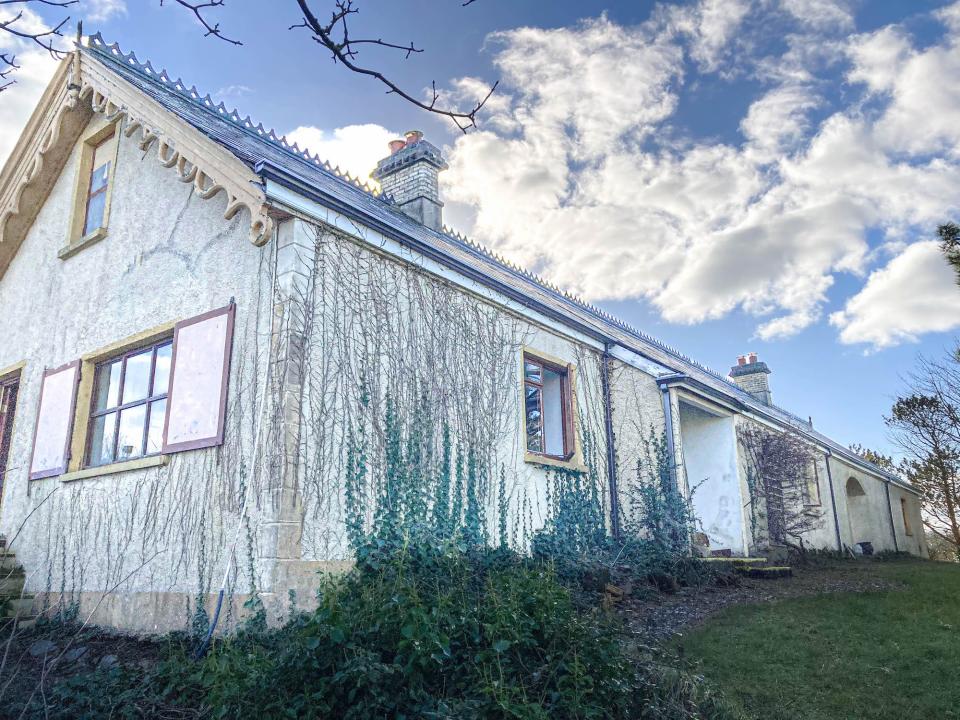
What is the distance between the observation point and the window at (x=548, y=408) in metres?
9.97

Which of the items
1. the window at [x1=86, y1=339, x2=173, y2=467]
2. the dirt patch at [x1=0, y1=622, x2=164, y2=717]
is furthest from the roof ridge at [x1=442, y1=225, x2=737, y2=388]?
the dirt patch at [x1=0, y1=622, x2=164, y2=717]

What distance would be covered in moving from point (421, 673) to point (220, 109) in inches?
372

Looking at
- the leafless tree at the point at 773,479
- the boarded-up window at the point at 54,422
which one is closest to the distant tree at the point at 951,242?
the boarded-up window at the point at 54,422

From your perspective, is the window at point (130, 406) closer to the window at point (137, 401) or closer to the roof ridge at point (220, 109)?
the window at point (137, 401)

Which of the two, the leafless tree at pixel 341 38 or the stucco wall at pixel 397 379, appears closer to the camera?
the leafless tree at pixel 341 38

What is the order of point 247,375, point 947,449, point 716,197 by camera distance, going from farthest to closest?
1. point 947,449
2. point 716,197
3. point 247,375

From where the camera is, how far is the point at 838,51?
7.49 m

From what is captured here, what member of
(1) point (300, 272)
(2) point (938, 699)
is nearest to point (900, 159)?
(2) point (938, 699)

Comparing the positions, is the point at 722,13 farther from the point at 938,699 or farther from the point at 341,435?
the point at 938,699

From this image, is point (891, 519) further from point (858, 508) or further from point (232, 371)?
point (232, 371)

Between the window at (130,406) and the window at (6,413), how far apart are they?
2.44m

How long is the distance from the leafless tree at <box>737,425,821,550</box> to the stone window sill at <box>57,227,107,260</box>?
12.6m

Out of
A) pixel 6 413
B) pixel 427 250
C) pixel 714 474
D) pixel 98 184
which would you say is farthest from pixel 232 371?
pixel 714 474

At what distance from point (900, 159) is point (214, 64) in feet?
32.7
